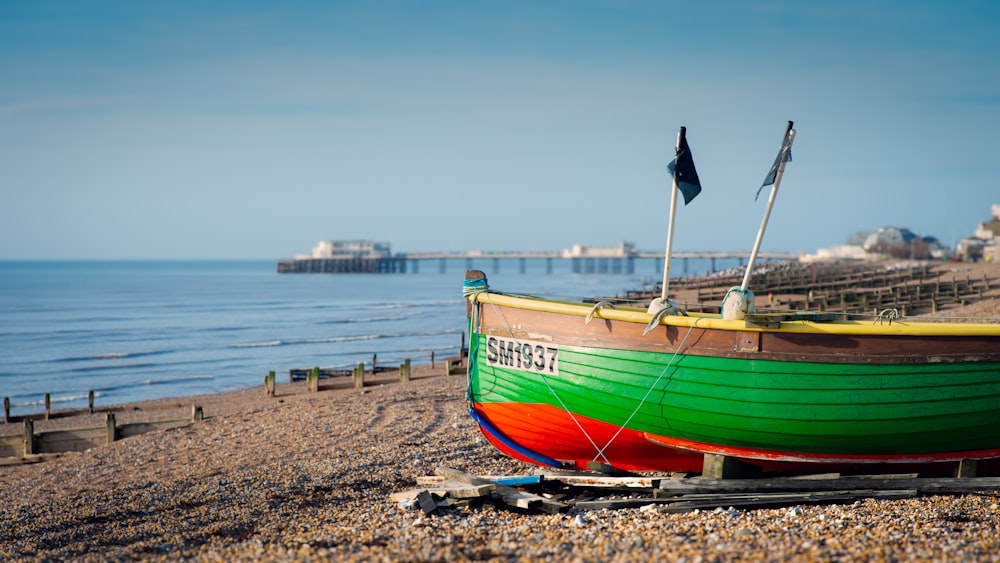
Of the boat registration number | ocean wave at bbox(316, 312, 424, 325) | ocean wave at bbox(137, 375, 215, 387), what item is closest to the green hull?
the boat registration number

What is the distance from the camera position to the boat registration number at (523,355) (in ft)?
29.3

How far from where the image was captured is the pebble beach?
6.07 m

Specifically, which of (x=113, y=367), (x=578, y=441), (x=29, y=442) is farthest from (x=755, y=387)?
(x=113, y=367)

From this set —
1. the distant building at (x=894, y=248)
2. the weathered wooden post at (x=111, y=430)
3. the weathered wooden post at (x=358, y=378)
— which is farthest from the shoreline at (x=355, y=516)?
the distant building at (x=894, y=248)

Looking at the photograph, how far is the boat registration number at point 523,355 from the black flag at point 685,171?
2.30 metres

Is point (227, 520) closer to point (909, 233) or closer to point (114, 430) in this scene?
point (114, 430)

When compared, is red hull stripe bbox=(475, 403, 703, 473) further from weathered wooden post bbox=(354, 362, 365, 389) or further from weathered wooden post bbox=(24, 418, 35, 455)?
weathered wooden post bbox=(354, 362, 365, 389)

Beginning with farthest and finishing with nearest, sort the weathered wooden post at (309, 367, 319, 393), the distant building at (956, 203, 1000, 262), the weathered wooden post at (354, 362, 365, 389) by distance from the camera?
the distant building at (956, 203, 1000, 262)
the weathered wooden post at (354, 362, 365, 389)
the weathered wooden post at (309, 367, 319, 393)

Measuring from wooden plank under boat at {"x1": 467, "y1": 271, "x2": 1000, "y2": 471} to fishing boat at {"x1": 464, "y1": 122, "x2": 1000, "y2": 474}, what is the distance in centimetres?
1

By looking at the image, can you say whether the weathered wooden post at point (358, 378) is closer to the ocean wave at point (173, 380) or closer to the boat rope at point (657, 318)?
the ocean wave at point (173, 380)

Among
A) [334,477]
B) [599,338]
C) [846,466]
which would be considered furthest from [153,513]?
[846,466]

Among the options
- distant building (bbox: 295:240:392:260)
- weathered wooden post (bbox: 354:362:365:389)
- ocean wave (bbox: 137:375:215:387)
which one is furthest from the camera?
distant building (bbox: 295:240:392:260)

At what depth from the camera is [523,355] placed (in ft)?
30.0

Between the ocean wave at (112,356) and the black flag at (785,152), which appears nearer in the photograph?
the black flag at (785,152)
